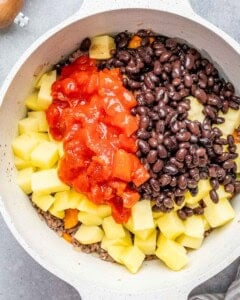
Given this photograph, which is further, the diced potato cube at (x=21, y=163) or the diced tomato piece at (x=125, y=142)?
the diced potato cube at (x=21, y=163)

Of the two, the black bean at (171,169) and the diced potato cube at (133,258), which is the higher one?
the black bean at (171,169)

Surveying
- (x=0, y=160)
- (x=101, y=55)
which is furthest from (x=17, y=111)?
(x=101, y=55)

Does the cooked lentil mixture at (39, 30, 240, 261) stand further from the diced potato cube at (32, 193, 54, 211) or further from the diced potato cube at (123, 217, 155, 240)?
the diced potato cube at (32, 193, 54, 211)

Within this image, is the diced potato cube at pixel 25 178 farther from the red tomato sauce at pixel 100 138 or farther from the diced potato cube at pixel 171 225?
the diced potato cube at pixel 171 225

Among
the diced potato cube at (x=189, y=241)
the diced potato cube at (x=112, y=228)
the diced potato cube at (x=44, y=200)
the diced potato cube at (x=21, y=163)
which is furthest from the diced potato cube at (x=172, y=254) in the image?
the diced potato cube at (x=21, y=163)

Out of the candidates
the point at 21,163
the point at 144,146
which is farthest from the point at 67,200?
the point at 144,146

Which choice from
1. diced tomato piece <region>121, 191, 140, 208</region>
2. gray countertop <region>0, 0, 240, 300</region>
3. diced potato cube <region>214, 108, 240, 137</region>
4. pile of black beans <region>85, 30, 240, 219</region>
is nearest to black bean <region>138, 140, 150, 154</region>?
pile of black beans <region>85, 30, 240, 219</region>
